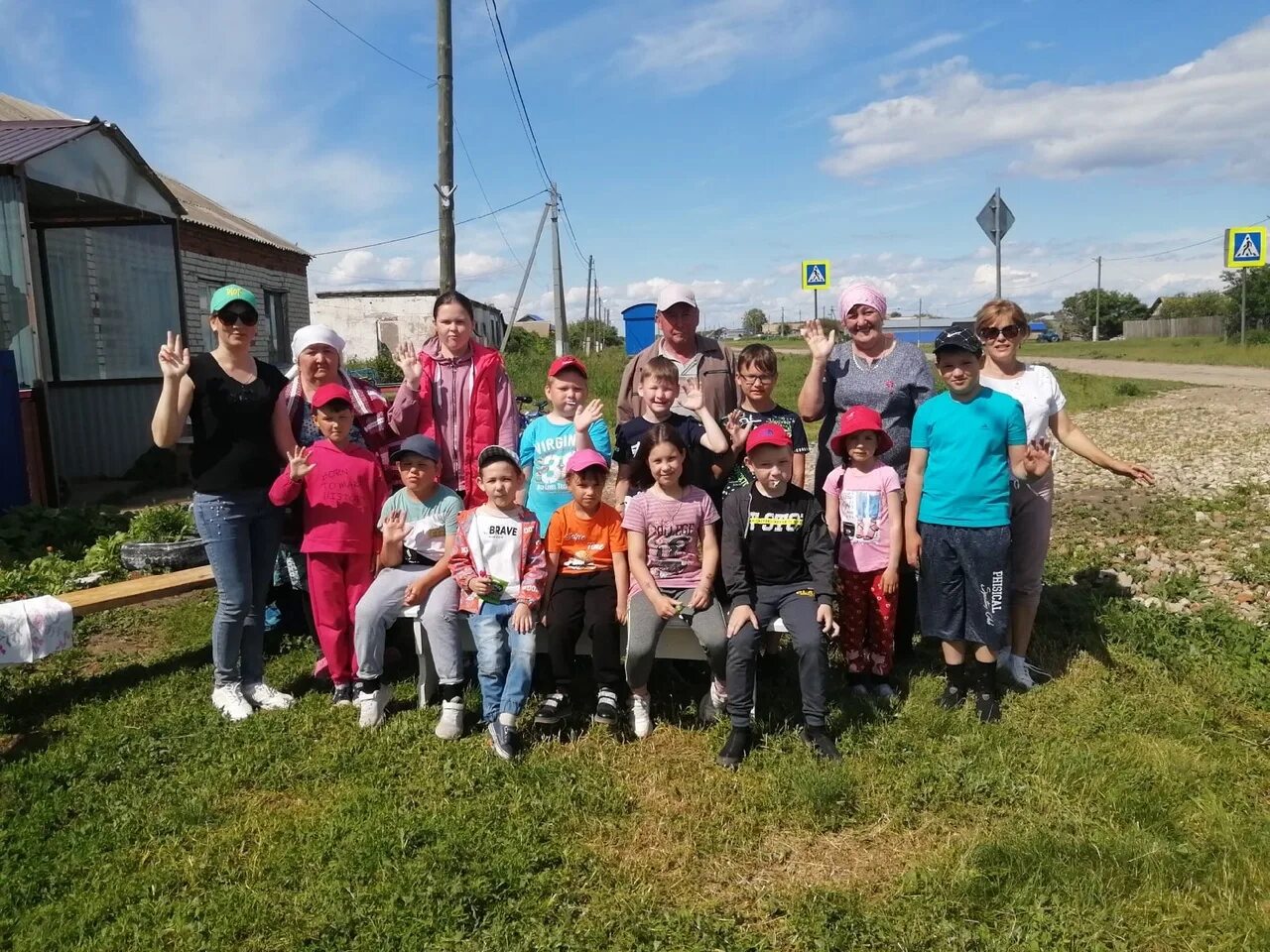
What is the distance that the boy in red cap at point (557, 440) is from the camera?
430 cm

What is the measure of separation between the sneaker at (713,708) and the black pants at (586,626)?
0.39 m

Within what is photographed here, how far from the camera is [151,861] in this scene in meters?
3.03

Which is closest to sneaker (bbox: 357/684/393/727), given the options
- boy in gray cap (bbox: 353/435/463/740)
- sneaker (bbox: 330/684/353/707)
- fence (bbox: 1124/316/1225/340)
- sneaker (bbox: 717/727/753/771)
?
boy in gray cap (bbox: 353/435/463/740)

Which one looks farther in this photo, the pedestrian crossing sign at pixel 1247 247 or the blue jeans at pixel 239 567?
the pedestrian crossing sign at pixel 1247 247

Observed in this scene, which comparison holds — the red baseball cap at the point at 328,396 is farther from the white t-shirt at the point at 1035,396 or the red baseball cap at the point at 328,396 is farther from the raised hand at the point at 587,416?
the white t-shirt at the point at 1035,396

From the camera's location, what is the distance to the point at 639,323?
1543 centimetres

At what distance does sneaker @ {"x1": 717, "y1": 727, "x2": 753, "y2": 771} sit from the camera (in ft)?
11.9

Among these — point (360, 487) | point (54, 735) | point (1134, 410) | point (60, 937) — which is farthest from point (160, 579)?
point (1134, 410)

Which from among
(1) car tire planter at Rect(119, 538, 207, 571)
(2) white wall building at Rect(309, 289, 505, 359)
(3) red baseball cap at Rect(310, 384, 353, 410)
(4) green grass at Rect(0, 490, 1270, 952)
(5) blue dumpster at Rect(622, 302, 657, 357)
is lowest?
(4) green grass at Rect(0, 490, 1270, 952)

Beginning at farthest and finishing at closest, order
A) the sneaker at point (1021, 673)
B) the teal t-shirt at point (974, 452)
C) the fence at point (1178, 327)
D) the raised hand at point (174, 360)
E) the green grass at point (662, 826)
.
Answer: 1. the fence at point (1178, 327)
2. the sneaker at point (1021, 673)
3. the teal t-shirt at point (974, 452)
4. the raised hand at point (174, 360)
5. the green grass at point (662, 826)

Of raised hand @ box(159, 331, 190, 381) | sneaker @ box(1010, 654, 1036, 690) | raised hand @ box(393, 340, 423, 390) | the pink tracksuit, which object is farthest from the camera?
raised hand @ box(393, 340, 423, 390)

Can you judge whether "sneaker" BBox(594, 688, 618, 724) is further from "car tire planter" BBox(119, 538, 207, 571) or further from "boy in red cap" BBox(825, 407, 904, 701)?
"car tire planter" BBox(119, 538, 207, 571)

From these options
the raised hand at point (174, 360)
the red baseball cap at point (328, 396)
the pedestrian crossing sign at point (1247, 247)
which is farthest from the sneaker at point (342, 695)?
the pedestrian crossing sign at point (1247, 247)

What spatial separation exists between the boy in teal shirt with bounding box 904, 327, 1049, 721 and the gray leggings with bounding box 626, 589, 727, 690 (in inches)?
41.0
